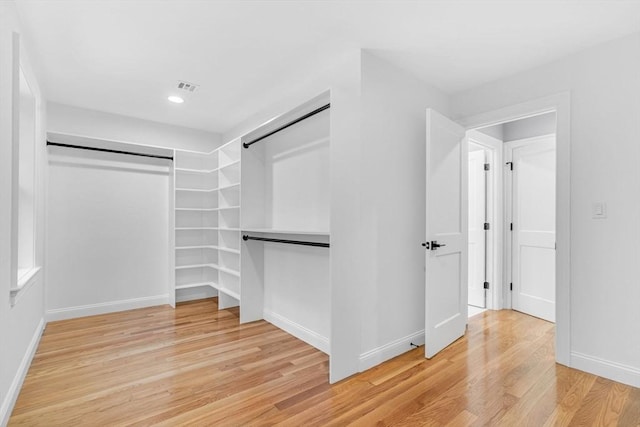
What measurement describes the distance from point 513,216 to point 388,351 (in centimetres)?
252

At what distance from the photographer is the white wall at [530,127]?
3.59m

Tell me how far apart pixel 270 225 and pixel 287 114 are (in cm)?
133

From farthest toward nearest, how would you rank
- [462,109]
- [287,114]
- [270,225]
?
[270,225] < [462,109] < [287,114]

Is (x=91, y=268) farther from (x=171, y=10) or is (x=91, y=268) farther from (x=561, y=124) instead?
(x=561, y=124)

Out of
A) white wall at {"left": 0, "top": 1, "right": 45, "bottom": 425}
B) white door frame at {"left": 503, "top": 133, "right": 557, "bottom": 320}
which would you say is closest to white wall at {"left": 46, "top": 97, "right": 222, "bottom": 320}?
white wall at {"left": 0, "top": 1, "right": 45, "bottom": 425}

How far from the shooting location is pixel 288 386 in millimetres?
2189

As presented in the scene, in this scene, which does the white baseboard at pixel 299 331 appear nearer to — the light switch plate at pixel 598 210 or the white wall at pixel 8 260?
the white wall at pixel 8 260

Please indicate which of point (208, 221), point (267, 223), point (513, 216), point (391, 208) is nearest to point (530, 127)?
point (513, 216)

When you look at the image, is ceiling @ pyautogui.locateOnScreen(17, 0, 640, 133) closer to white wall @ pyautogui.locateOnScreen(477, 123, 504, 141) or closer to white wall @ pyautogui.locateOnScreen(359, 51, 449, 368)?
white wall @ pyautogui.locateOnScreen(359, 51, 449, 368)

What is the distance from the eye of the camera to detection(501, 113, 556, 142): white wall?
3594 millimetres

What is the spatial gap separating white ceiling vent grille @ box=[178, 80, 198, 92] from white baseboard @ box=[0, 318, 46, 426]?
2.57 meters

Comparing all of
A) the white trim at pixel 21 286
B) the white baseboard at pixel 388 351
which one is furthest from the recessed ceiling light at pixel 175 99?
the white baseboard at pixel 388 351

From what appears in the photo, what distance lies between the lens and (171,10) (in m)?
2.00

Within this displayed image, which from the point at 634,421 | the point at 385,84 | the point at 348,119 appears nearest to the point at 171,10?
the point at 348,119
